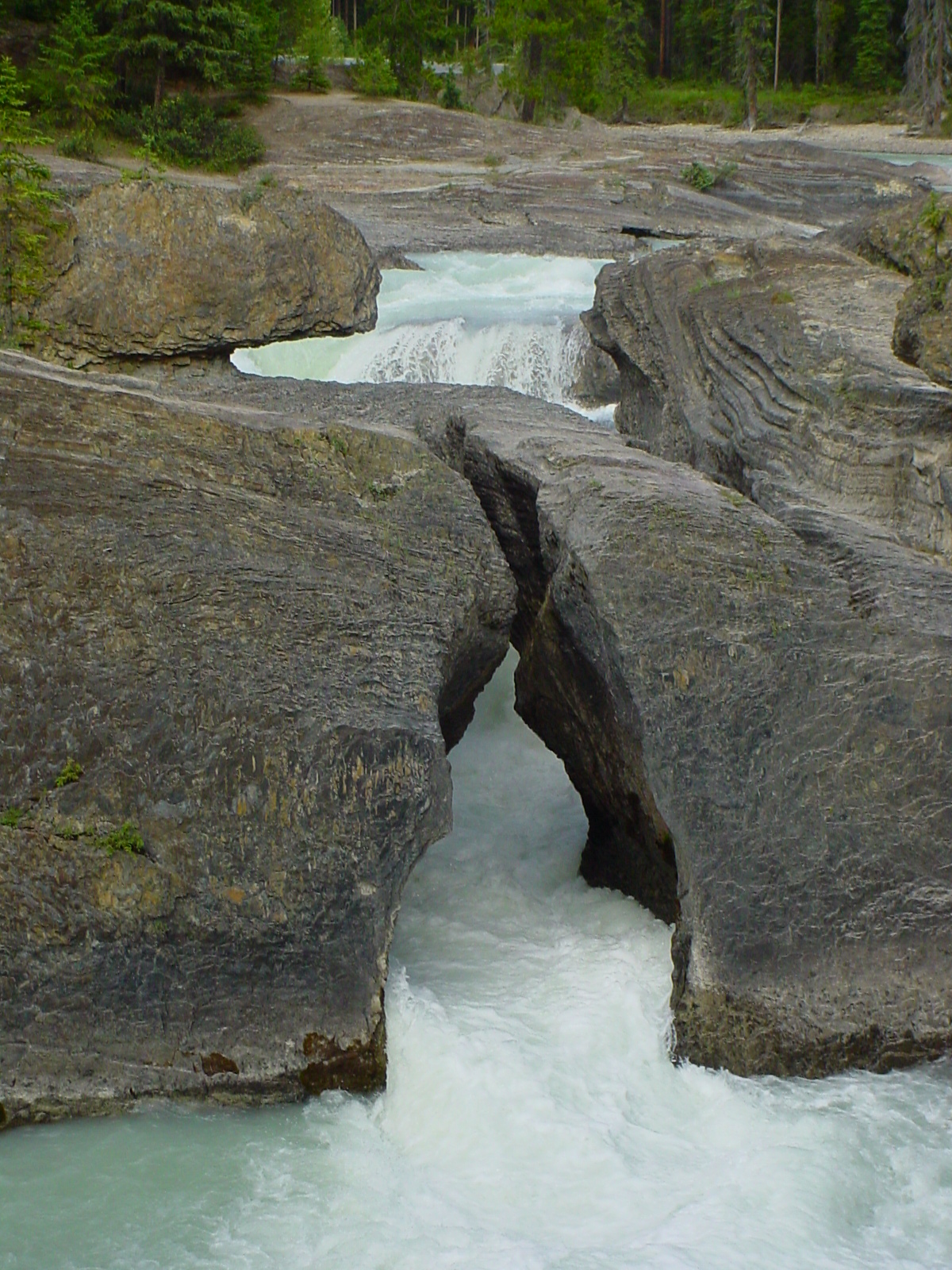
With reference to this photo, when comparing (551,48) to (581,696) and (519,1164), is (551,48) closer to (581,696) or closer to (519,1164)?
(581,696)

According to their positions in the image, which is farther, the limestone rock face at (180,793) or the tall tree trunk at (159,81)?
the tall tree trunk at (159,81)

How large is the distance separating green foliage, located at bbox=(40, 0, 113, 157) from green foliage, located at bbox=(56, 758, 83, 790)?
23.3m

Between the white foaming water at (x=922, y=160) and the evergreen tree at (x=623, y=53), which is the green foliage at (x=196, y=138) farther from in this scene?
the evergreen tree at (x=623, y=53)

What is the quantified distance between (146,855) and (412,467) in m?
2.12

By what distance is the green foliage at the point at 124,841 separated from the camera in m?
4.46

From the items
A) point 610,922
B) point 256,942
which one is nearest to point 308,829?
point 256,942

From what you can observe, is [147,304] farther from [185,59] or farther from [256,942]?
[185,59]

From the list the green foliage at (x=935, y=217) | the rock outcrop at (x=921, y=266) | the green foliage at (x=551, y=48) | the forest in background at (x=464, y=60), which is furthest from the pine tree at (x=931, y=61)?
the green foliage at (x=935, y=217)

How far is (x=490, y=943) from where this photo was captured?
571 cm

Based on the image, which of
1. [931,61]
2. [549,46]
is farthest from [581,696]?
[931,61]

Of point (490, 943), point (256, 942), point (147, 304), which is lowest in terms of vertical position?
point (490, 943)

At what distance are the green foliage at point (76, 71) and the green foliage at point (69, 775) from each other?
918 inches

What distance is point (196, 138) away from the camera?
2661 cm

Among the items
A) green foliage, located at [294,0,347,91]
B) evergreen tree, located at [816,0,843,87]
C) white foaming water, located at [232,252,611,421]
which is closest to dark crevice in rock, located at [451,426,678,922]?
white foaming water, located at [232,252,611,421]
